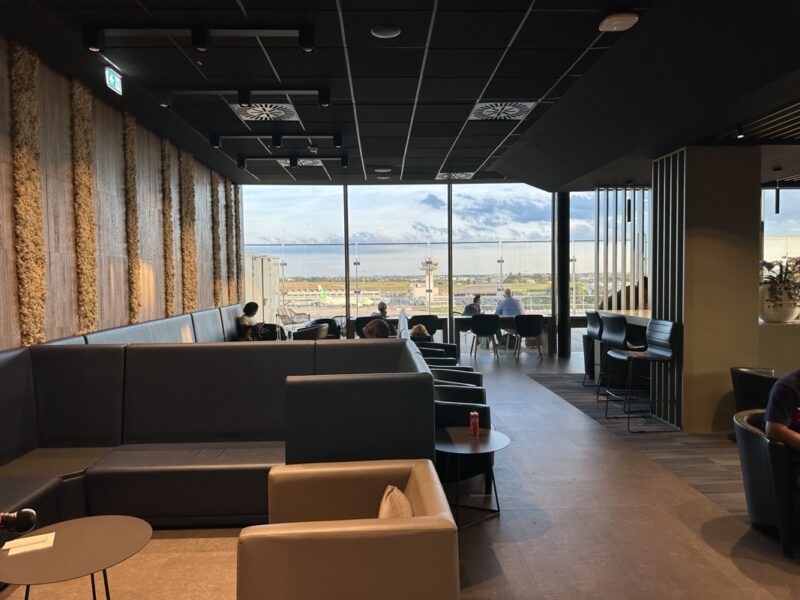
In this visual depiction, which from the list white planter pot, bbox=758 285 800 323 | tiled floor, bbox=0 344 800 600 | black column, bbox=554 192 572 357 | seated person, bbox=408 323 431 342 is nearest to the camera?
tiled floor, bbox=0 344 800 600

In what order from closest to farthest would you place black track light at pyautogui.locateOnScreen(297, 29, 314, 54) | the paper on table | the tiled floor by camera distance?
the paper on table → the tiled floor → black track light at pyautogui.locateOnScreen(297, 29, 314, 54)

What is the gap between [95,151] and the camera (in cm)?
514

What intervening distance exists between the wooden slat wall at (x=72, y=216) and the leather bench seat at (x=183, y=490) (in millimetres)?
1339

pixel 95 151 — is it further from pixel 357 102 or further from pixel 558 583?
pixel 558 583

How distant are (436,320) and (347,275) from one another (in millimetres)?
2210

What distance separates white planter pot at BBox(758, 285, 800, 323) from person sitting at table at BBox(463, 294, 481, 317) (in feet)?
19.7

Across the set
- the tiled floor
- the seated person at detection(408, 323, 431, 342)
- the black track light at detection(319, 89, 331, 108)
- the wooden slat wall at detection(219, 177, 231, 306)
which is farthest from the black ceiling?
the tiled floor

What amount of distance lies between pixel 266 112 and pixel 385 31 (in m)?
2.36

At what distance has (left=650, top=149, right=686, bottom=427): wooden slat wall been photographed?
5.45 meters

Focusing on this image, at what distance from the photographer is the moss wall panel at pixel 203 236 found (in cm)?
827

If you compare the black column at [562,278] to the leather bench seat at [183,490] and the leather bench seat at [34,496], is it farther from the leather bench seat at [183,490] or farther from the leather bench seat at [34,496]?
the leather bench seat at [34,496]

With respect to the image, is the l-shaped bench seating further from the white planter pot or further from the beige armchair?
the white planter pot

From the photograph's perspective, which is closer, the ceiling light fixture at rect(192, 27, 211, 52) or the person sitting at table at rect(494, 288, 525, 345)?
the ceiling light fixture at rect(192, 27, 211, 52)

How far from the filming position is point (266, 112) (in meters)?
6.00
